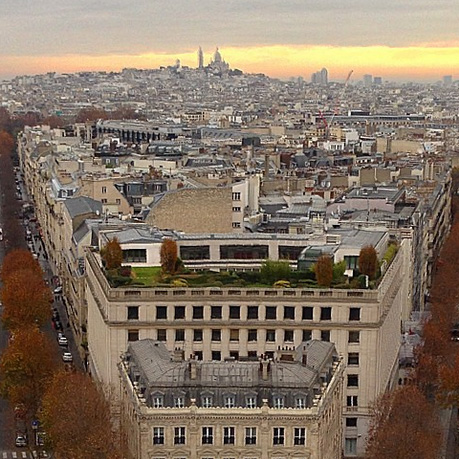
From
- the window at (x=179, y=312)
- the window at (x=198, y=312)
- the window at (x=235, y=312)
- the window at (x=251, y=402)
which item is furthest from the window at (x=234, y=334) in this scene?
the window at (x=251, y=402)

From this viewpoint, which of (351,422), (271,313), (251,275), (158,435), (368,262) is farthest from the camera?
(251,275)

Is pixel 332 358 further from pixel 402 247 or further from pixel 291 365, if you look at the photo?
pixel 402 247

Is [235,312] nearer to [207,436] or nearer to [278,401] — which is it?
[278,401]

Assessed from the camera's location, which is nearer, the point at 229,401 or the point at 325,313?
the point at 229,401

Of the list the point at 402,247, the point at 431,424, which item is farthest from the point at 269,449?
the point at 402,247

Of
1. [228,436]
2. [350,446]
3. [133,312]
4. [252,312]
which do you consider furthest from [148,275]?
[228,436]
